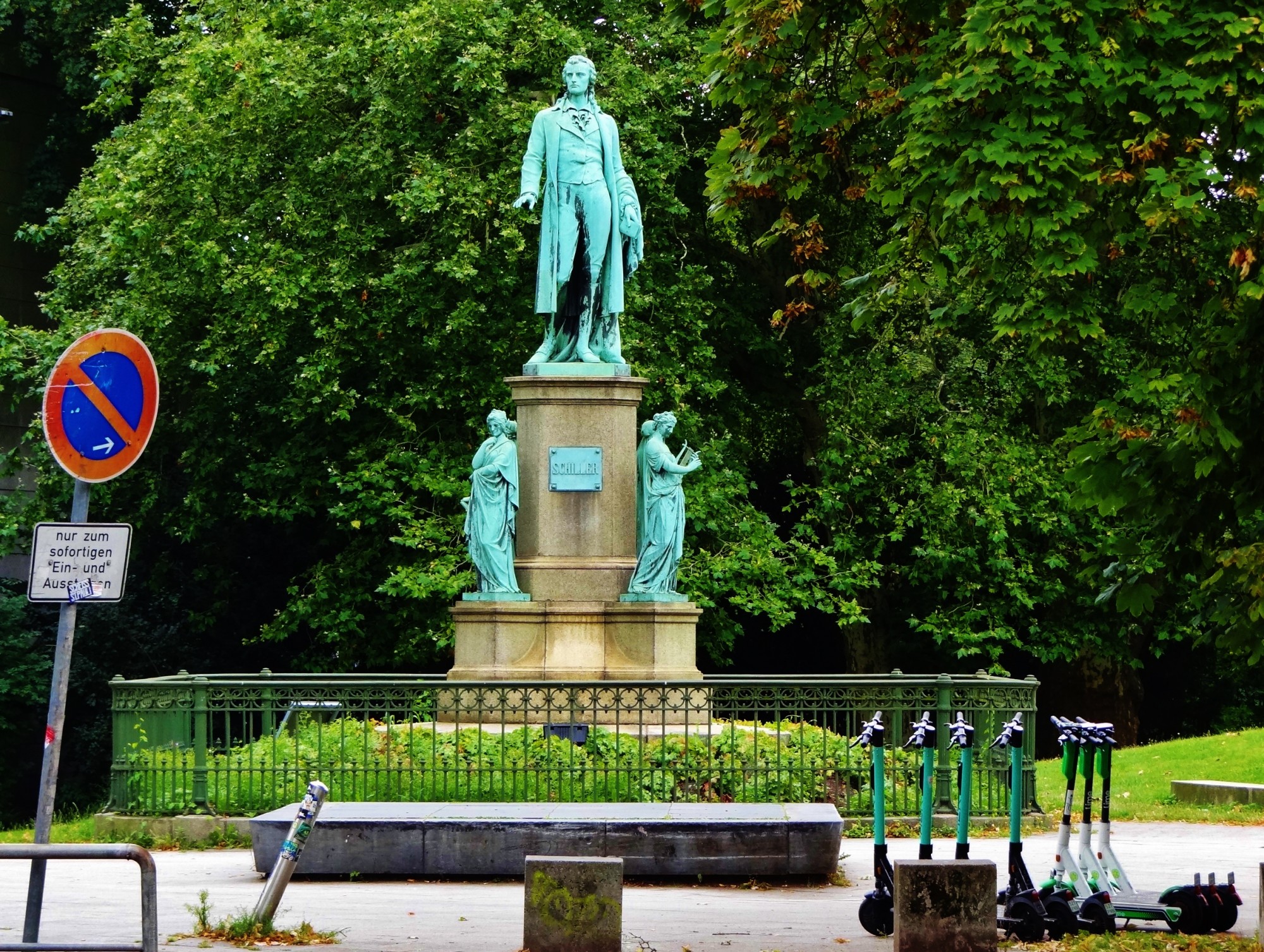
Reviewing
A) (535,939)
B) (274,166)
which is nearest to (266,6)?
(274,166)

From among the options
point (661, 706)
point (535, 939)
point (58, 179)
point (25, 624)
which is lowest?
point (535, 939)

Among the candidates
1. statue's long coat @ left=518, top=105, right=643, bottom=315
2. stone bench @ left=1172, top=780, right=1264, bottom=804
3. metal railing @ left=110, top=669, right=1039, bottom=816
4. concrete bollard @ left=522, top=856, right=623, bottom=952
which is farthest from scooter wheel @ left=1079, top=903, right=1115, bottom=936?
stone bench @ left=1172, top=780, right=1264, bottom=804

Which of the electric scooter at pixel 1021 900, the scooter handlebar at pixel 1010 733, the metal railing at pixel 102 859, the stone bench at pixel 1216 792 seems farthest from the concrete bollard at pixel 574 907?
the stone bench at pixel 1216 792

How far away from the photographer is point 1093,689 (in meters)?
29.1

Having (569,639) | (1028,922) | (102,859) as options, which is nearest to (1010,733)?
(1028,922)

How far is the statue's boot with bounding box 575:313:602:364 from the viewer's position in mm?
17000

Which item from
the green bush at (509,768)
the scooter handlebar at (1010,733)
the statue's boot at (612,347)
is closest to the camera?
the scooter handlebar at (1010,733)

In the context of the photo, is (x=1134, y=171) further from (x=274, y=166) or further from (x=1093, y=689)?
(x=1093, y=689)

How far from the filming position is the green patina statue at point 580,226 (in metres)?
17.1

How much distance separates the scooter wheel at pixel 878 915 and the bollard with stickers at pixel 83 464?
391 centimetres

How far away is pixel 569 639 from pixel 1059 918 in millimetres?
7022

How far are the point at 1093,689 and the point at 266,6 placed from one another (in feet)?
50.2

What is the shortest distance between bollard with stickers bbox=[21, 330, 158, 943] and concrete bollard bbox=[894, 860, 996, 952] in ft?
12.1

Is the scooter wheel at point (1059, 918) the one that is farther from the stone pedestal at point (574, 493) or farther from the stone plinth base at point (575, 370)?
the stone plinth base at point (575, 370)
